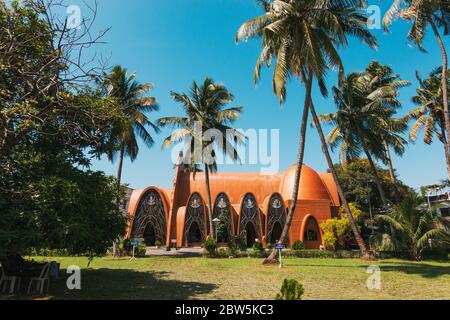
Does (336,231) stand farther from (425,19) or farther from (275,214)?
(425,19)

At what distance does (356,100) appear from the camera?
23.3 metres

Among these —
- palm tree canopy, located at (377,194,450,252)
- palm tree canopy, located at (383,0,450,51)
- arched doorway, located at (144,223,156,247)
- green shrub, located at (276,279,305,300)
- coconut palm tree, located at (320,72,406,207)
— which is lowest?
arched doorway, located at (144,223,156,247)

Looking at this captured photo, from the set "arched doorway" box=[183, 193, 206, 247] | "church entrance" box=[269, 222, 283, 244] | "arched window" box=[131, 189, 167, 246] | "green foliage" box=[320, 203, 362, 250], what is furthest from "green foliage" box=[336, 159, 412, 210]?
"arched window" box=[131, 189, 167, 246]

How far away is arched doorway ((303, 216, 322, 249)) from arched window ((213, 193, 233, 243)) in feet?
26.4

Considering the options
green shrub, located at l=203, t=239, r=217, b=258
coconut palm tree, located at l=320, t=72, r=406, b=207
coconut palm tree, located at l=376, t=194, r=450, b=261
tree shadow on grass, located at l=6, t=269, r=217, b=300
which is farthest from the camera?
coconut palm tree, located at l=320, t=72, r=406, b=207

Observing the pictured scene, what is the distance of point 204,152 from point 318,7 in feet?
39.8

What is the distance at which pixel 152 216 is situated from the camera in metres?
30.8

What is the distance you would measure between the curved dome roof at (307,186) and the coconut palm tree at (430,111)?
13.9 m

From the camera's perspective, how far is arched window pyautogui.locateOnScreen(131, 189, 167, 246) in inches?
1190

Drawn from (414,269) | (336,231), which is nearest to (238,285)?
(414,269)

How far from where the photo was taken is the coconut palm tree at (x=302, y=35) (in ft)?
48.4

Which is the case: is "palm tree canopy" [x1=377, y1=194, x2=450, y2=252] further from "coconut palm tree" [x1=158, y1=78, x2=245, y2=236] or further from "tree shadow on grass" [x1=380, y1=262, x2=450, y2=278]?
"coconut palm tree" [x1=158, y1=78, x2=245, y2=236]
